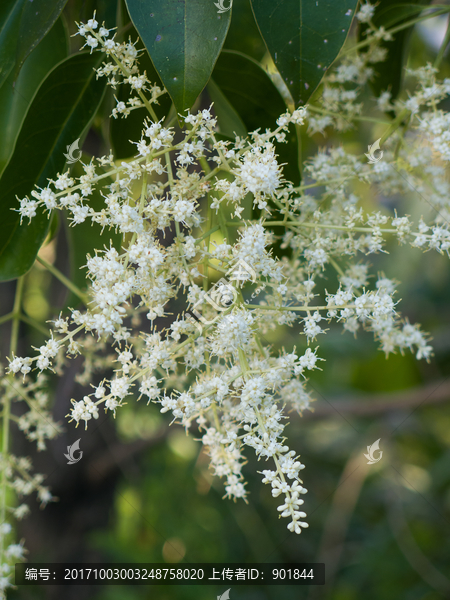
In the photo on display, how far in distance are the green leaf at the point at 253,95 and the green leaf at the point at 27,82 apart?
0.32 m

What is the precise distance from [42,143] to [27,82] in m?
0.19

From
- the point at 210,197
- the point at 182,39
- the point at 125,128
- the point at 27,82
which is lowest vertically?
the point at 210,197

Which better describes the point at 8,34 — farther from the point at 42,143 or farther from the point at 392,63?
the point at 392,63

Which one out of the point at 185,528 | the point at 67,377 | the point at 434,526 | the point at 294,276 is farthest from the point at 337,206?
the point at 434,526

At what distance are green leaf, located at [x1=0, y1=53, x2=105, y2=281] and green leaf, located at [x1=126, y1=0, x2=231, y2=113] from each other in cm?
24

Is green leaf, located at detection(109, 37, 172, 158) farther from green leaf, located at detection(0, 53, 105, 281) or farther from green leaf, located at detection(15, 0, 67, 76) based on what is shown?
green leaf, located at detection(15, 0, 67, 76)

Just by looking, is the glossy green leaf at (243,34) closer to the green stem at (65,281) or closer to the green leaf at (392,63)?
the green leaf at (392,63)

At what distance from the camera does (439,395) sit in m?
2.07

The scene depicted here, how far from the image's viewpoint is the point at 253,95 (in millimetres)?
900

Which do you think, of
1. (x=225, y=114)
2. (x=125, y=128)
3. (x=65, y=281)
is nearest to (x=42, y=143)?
(x=125, y=128)

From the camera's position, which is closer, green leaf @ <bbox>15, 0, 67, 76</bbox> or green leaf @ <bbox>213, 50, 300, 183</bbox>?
green leaf @ <bbox>15, 0, 67, 76</bbox>

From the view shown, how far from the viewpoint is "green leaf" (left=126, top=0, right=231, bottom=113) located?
631 millimetres

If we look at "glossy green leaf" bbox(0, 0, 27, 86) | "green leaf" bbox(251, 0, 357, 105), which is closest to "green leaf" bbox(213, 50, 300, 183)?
"green leaf" bbox(251, 0, 357, 105)

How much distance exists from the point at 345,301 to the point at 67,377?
1435 mm
